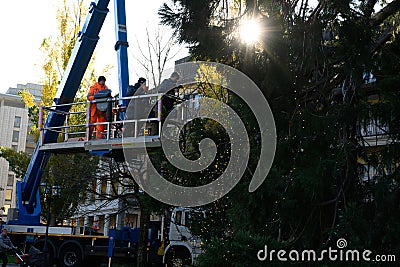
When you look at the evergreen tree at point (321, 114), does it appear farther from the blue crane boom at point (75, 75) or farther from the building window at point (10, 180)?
the building window at point (10, 180)

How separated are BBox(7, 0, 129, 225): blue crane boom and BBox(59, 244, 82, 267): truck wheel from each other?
2547mm

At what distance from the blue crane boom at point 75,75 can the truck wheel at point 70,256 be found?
2547mm

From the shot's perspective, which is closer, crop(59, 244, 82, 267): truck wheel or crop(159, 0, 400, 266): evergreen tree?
crop(159, 0, 400, 266): evergreen tree

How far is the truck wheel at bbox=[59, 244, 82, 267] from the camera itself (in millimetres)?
20734

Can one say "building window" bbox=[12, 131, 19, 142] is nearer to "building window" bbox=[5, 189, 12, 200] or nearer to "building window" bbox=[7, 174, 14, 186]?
"building window" bbox=[7, 174, 14, 186]

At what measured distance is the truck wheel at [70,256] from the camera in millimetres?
20734

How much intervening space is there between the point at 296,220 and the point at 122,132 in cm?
→ 483

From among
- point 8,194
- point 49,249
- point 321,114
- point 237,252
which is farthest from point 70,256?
point 8,194

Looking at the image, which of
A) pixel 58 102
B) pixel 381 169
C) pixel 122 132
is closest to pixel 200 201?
pixel 122 132

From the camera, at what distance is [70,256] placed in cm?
2086

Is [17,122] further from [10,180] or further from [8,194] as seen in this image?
[8,194]

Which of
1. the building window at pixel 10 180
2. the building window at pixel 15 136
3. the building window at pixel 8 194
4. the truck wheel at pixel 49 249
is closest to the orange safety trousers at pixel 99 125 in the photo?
the truck wheel at pixel 49 249

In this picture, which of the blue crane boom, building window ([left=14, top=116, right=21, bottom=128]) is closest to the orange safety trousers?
the blue crane boom

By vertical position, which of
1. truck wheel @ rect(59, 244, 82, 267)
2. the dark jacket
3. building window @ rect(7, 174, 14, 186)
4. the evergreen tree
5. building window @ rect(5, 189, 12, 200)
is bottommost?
truck wheel @ rect(59, 244, 82, 267)
